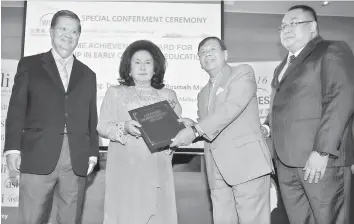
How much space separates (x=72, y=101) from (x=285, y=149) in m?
1.35

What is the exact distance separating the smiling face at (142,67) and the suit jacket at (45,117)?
1.15ft

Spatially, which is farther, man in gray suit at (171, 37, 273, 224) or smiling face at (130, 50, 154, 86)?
smiling face at (130, 50, 154, 86)

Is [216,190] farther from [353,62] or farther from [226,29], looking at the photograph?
[226,29]

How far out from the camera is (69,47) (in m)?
2.49

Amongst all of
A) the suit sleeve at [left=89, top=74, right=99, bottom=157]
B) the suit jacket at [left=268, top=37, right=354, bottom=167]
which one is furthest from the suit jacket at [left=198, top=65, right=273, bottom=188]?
the suit sleeve at [left=89, top=74, right=99, bottom=157]

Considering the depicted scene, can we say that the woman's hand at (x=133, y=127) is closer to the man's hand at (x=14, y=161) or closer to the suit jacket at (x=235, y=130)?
the suit jacket at (x=235, y=130)

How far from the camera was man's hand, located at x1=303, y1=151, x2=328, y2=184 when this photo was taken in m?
2.06

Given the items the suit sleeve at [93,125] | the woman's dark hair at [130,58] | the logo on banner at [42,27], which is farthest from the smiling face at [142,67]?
the logo on banner at [42,27]

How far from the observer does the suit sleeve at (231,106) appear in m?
2.32

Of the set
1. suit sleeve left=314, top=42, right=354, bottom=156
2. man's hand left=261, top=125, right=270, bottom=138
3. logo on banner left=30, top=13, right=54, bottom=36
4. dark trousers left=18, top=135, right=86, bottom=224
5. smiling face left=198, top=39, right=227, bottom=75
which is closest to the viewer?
suit sleeve left=314, top=42, right=354, bottom=156

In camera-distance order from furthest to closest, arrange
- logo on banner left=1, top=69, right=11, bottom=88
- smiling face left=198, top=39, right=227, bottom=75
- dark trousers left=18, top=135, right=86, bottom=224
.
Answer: logo on banner left=1, top=69, right=11, bottom=88 → smiling face left=198, top=39, right=227, bottom=75 → dark trousers left=18, top=135, right=86, bottom=224

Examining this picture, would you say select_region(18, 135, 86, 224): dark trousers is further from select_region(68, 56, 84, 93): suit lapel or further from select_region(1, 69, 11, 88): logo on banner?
select_region(1, 69, 11, 88): logo on banner

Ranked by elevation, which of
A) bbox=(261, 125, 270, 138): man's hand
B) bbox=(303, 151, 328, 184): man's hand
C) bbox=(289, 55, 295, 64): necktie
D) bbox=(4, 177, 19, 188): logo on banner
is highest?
bbox=(289, 55, 295, 64): necktie

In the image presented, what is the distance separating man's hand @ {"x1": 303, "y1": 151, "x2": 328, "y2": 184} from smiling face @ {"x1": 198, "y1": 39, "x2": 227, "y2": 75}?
0.83 m
